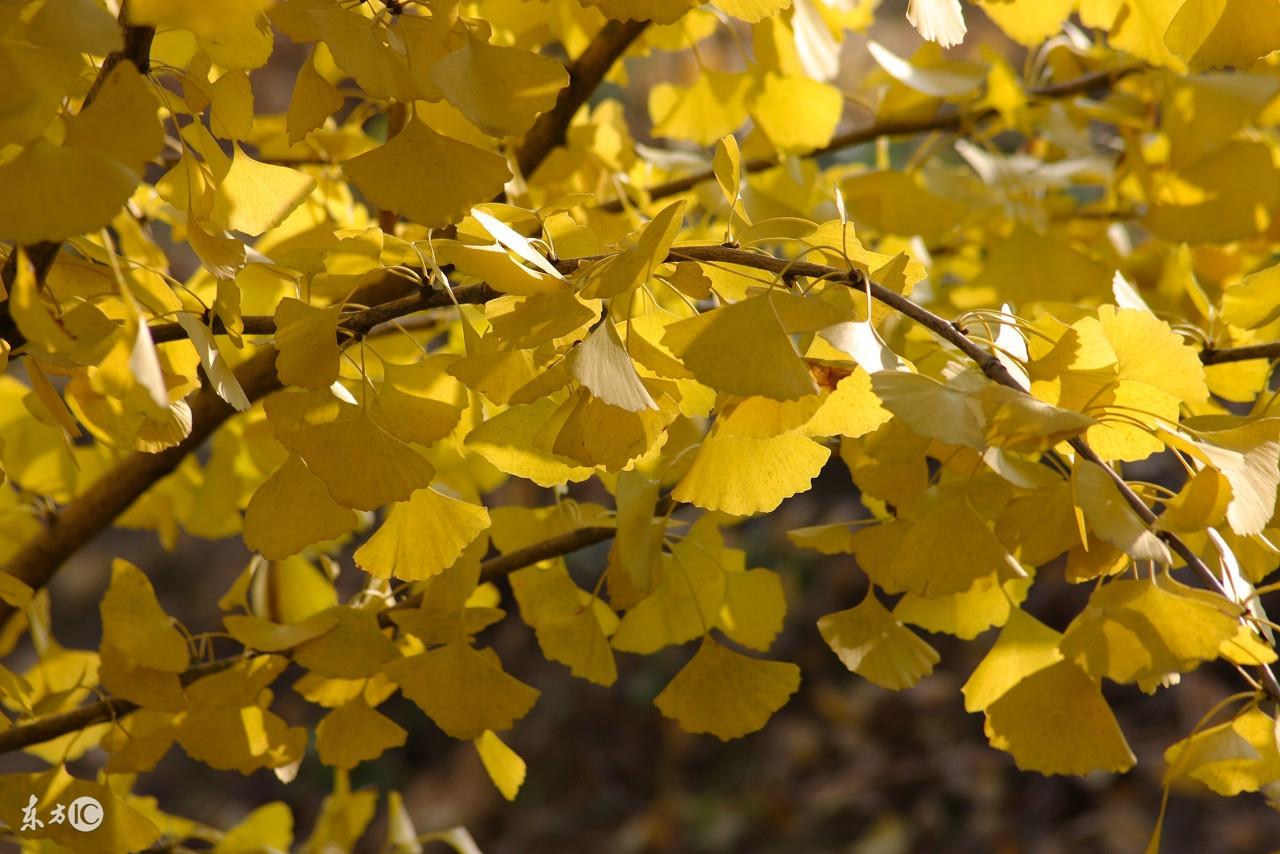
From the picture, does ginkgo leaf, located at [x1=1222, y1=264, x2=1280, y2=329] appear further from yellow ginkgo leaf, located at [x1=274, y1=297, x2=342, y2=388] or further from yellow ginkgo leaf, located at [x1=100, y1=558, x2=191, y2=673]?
yellow ginkgo leaf, located at [x1=100, y1=558, x2=191, y2=673]

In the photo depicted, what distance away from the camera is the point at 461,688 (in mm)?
496

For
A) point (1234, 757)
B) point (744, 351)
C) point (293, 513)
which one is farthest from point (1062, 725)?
point (293, 513)

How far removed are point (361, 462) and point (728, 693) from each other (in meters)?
0.20

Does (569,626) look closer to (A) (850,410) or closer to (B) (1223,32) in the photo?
(A) (850,410)

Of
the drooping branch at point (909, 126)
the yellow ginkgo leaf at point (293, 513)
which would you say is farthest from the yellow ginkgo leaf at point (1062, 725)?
the drooping branch at point (909, 126)

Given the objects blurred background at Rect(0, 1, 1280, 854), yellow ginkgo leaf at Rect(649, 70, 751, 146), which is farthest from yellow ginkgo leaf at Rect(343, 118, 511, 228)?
blurred background at Rect(0, 1, 1280, 854)

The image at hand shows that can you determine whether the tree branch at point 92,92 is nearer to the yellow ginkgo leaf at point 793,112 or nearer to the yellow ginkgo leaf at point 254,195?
the yellow ginkgo leaf at point 254,195

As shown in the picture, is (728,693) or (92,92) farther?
(728,693)

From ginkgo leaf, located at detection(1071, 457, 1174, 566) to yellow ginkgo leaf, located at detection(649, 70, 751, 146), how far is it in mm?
395

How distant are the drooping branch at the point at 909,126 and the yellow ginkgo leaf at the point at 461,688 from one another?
376 mm

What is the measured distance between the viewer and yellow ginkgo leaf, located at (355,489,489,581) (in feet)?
1.49

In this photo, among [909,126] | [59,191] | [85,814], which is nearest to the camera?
[59,191]

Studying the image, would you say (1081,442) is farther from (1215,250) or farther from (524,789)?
(524,789)

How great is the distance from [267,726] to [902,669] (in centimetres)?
29
